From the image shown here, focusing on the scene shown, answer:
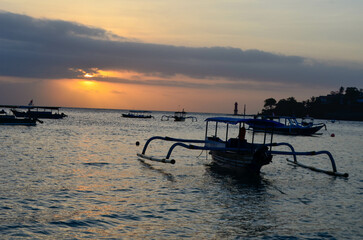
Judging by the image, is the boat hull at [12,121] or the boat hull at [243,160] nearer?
the boat hull at [243,160]

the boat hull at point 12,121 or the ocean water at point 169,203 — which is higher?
the boat hull at point 12,121

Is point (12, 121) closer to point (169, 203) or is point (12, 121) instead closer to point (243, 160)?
point (243, 160)

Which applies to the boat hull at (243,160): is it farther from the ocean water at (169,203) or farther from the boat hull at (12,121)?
the boat hull at (12,121)

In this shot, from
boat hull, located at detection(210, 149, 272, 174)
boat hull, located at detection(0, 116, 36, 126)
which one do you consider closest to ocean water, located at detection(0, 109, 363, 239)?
boat hull, located at detection(210, 149, 272, 174)

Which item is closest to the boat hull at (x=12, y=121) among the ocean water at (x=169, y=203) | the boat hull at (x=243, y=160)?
the ocean water at (x=169, y=203)

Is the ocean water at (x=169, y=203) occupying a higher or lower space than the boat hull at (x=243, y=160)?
lower

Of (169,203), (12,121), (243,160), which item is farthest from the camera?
(12,121)

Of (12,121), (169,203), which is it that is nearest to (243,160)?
A: (169,203)

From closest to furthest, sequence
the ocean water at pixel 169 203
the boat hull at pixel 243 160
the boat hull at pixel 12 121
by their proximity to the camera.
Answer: the ocean water at pixel 169 203 → the boat hull at pixel 243 160 → the boat hull at pixel 12 121

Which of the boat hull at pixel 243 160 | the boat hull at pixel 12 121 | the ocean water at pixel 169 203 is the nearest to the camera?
the ocean water at pixel 169 203

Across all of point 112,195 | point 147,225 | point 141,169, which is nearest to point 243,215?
point 147,225

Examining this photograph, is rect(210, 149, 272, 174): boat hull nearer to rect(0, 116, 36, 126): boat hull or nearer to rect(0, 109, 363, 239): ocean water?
rect(0, 109, 363, 239): ocean water

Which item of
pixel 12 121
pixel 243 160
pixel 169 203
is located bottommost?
pixel 169 203

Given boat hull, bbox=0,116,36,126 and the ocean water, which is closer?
the ocean water
